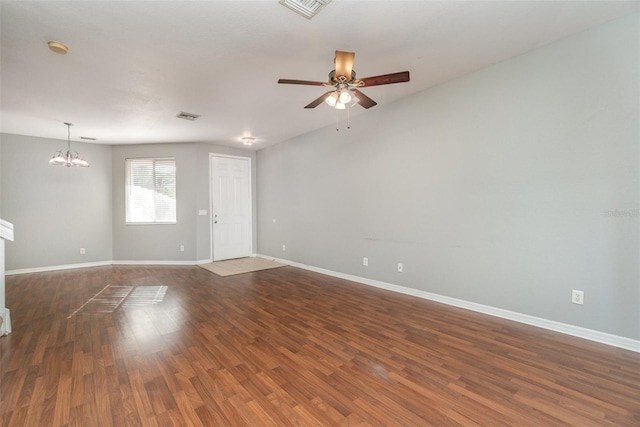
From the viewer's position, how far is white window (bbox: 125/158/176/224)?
6.24 m

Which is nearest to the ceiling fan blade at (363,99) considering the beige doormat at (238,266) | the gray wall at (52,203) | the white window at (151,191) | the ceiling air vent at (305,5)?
the ceiling air vent at (305,5)

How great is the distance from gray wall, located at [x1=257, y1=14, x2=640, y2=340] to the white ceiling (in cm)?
30

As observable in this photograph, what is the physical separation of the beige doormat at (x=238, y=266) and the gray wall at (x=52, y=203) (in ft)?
8.46

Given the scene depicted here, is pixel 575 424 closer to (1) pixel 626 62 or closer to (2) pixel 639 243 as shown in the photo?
(2) pixel 639 243

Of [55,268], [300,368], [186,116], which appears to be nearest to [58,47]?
[186,116]

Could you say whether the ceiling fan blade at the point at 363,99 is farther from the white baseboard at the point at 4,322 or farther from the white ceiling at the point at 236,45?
the white baseboard at the point at 4,322

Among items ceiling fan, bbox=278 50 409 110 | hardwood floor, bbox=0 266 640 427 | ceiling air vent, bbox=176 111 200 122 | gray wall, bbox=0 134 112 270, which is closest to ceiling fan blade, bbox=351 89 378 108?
ceiling fan, bbox=278 50 409 110

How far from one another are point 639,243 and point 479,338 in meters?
1.52

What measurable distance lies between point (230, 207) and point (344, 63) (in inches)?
206

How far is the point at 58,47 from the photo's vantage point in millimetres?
2447

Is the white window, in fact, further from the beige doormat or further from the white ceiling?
the white ceiling

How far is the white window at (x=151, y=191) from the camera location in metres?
6.24

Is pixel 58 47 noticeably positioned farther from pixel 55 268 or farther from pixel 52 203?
pixel 55 268

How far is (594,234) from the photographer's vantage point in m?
2.48
